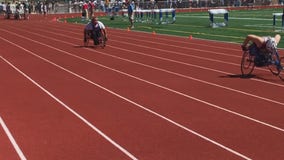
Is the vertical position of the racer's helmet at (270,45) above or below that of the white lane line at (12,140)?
above

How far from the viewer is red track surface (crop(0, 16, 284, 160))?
22.5ft

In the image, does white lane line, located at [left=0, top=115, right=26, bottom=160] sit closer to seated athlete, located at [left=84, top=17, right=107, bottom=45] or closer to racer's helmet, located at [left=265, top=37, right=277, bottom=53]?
racer's helmet, located at [left=265, top=37, right=277, bottom=53]

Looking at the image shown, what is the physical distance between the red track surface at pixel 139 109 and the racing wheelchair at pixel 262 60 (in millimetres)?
286

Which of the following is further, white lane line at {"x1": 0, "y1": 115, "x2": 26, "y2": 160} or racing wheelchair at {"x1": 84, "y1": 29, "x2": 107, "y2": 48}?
racing wheelchair at {"x1": 84, "y1": 29, "x2": 107, "y2": 48}

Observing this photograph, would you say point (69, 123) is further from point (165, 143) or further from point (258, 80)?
point (258, 80)

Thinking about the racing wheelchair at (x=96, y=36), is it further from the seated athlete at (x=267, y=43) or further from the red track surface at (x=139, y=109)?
the seated athlete at (x=267, y=43)

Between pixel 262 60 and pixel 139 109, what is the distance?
4.26 metres

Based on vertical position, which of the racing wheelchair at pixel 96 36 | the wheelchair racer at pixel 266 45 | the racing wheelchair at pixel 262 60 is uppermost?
the wheelchair racer at pixel 266 45

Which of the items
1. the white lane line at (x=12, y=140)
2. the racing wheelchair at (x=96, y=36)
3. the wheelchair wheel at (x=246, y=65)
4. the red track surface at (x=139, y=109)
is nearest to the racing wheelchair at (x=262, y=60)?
the wheelchair wheel at (x=246, y=65)

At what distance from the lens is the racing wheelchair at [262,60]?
12.5 metres

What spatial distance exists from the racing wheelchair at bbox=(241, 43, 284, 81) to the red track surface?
11.3 inches

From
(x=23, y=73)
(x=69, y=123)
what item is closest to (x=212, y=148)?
(x=69, y=123)

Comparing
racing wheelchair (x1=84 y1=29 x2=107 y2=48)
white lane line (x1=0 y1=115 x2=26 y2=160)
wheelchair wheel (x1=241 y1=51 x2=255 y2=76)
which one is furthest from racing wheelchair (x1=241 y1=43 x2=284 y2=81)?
racing wheelchair (x1=84 y1=29 x2=107 y2=48)

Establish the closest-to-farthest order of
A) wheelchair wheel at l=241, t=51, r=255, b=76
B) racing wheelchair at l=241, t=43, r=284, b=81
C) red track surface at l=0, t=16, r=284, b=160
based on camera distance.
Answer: red track surface at l=0, t=16, r=284, b=160, racing wheelchair at l=241, t=43, r=284, b=81, wheelchair wheel at l=241, t=51, r=255, b=76
